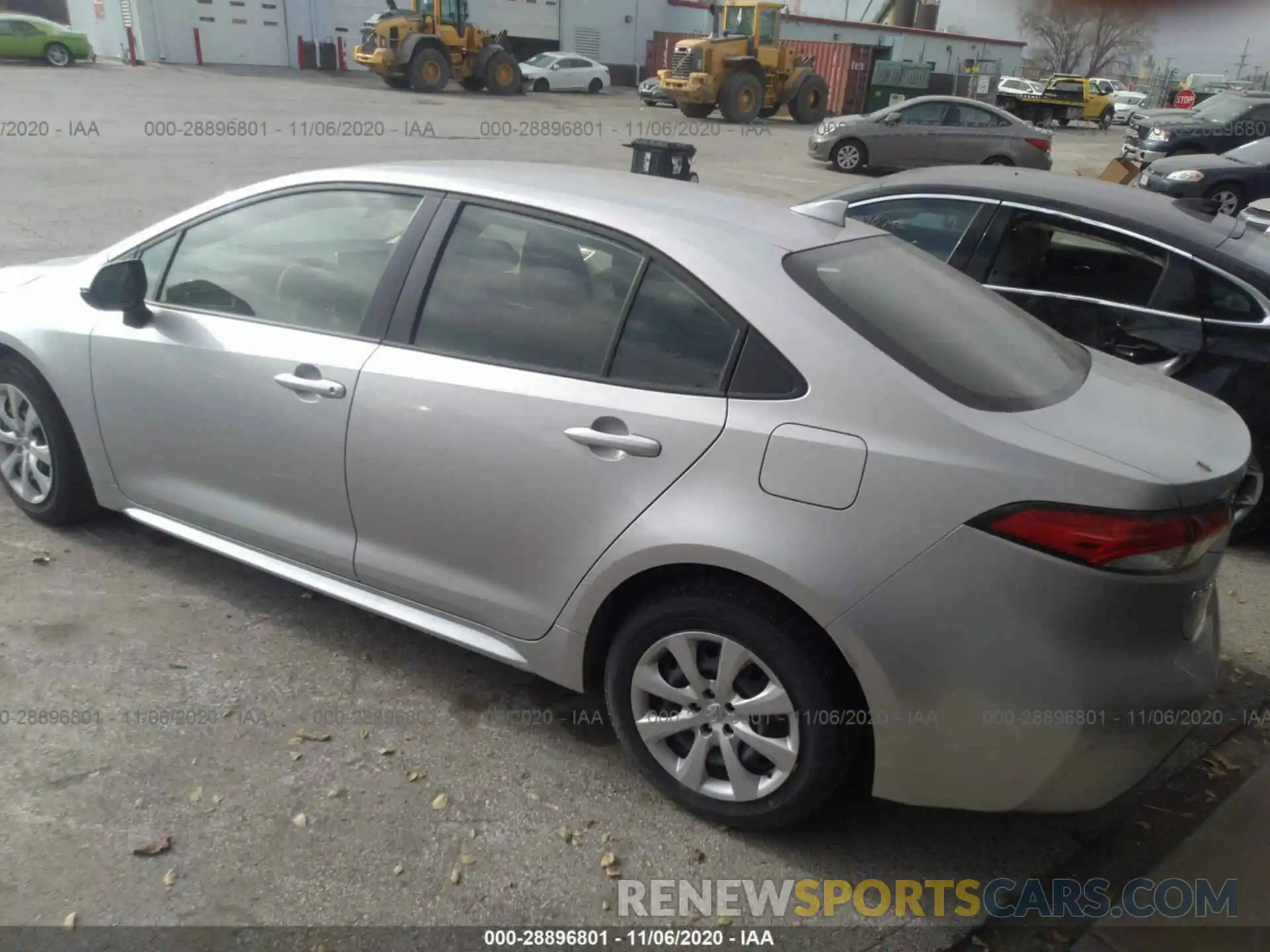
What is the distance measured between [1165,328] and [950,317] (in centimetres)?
224

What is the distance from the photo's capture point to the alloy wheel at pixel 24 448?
386 cm

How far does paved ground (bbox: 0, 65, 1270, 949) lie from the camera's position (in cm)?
241

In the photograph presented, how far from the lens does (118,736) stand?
2871 mm

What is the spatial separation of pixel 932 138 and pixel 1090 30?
1880 cm

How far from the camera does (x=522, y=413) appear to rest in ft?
8.71

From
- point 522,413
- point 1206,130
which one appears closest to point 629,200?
point 522,413

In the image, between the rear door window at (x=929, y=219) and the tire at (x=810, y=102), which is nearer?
the rear door window at (x=929, y=219)

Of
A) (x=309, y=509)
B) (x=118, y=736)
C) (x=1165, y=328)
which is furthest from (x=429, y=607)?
(x=1165, y=328)

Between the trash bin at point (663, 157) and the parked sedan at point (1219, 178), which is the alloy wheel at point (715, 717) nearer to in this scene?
the trash bin at point (663, 157)

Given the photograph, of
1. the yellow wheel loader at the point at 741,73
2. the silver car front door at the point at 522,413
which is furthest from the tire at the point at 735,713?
the yellow wheel loader at the point at 741,73

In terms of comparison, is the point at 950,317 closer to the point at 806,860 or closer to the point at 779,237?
the point at 779,237

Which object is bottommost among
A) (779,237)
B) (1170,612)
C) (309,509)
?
(309,509)

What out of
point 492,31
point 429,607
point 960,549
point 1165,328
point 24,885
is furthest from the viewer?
point 492,31

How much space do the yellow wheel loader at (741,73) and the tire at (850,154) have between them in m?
8.16
